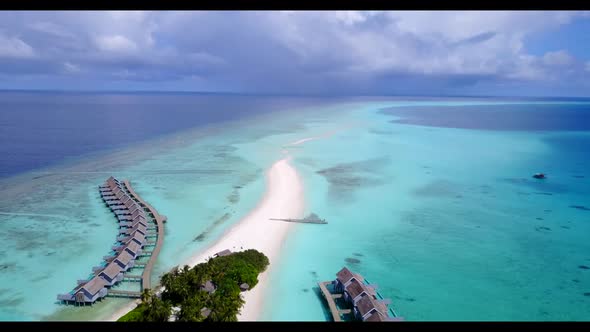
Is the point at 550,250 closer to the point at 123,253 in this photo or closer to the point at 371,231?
the point at 371,231

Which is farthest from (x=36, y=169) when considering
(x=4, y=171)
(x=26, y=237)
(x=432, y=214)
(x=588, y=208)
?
(x=588, y=208)

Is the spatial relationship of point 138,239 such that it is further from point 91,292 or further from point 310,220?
point 310,220

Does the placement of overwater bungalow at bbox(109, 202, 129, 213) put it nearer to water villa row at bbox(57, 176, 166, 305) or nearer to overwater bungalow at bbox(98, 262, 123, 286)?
water villa row at bbox(57, 176, 166, 305)

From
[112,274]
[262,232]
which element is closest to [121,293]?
[112,274]

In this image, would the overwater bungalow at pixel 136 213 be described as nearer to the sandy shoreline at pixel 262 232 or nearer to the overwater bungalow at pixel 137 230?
the overwater bungalow at pixel 137 230

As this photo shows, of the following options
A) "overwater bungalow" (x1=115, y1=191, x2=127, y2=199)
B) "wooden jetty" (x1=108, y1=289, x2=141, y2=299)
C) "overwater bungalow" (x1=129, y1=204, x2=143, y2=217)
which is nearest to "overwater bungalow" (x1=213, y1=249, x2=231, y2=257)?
"wooden jetty" (x1=108, y1=289, x2=141, y2=299)

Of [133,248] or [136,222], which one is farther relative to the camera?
[136,222]
